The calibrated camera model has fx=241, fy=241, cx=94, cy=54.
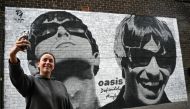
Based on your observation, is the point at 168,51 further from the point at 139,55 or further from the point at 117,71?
the point at 117,71

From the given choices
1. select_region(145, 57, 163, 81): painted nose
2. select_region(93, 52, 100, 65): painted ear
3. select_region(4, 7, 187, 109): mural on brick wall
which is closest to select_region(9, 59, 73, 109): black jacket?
select_region(4, 7, 187, 109): mural on brick wall

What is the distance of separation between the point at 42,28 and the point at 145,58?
12.4 ft

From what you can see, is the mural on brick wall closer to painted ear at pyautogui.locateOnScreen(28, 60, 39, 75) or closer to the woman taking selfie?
painted ear at pyautogui.locateOnScreen(28, 60, 39, 75)

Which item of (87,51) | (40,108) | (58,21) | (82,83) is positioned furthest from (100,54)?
(40,108)

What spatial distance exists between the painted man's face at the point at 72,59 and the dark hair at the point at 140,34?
1.21 metres

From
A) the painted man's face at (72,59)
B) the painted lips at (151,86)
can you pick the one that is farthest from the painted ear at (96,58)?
the painted lips at (151,86)

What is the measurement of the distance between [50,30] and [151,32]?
385cm

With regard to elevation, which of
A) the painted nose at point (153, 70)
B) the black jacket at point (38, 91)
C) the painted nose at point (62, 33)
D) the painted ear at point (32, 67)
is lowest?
the painted nose at point (153, 70)

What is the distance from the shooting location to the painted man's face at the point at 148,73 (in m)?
8.10

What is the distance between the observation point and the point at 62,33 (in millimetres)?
7191

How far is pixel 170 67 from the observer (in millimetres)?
9023

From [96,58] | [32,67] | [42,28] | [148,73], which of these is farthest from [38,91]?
[148,73]

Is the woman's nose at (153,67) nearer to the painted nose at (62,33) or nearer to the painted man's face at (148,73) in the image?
the painted man's face at (148,73)

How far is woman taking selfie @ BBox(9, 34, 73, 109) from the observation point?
232 centimetres
